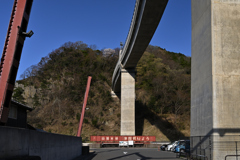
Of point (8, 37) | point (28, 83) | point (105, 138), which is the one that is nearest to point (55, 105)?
point (28, 83)

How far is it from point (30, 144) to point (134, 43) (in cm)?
3113

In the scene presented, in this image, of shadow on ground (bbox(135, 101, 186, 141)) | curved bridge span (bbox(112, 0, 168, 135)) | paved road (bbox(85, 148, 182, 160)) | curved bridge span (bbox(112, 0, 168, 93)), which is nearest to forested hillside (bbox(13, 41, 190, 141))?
shadow on ground (bbox(135, 101, 186, 141))

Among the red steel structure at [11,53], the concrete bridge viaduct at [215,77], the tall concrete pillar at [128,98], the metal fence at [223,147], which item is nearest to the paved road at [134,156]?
the concrete bridge viaduct at [215,77]

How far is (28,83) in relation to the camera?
8812 centimetres

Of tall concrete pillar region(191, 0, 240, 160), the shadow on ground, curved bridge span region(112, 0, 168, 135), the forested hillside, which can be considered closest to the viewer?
tall concrete pillar region(191, 0, 240, 160)

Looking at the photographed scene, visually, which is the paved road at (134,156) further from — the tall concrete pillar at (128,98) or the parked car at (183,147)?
the tall concrete pillar at (128,98)

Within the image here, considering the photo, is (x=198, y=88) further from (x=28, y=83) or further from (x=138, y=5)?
(x=28, y=83)

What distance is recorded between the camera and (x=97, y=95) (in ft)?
268

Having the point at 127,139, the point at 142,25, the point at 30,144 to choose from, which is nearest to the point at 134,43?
the point at 142,25

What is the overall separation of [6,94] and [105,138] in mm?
43213

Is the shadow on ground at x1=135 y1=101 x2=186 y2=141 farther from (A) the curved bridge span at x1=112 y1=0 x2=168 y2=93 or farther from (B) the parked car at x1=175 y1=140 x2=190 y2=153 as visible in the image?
(B) the parked car at x1=175 y1=140 x2=190 y2=153

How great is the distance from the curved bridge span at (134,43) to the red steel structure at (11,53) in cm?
2109

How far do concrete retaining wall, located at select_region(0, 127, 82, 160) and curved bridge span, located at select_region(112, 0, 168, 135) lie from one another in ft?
60.5

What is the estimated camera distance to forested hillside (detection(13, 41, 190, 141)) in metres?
68.5
